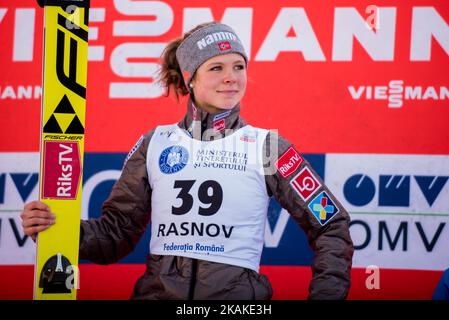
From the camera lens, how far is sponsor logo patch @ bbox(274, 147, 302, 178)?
312 centimetres

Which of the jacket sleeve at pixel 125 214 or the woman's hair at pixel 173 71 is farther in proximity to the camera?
the woman's hair at pixel 173 71

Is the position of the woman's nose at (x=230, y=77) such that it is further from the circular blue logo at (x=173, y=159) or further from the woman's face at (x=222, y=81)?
the circular blue logo at (x=173, y=159)

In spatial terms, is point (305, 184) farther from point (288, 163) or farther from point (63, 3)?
point (63, 3)

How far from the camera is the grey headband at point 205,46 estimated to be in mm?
3217

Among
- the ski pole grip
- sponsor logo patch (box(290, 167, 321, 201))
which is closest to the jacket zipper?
sponsor logo patch (box(290, 167, 321, 201))

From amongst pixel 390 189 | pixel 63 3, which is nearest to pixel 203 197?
pixel 63 3

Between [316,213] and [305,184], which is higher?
[305,184]

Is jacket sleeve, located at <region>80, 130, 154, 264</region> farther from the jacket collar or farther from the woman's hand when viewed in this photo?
the woman's hand

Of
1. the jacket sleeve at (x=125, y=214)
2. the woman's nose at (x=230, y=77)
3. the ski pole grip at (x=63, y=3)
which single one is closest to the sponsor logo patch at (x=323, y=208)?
the woman's nose at (x=230, y=77)

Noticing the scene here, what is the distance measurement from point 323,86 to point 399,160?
51 centimetres

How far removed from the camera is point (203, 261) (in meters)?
3.05

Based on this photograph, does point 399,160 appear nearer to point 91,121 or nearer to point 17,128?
point 91,121

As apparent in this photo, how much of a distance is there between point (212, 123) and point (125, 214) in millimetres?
518

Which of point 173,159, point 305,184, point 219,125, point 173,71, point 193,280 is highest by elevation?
point 173,71
